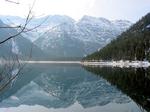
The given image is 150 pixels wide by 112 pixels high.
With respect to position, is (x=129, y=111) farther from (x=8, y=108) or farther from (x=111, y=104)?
(x=8, y=108)

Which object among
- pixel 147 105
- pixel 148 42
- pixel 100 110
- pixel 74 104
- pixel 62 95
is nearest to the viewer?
pixel 147 105

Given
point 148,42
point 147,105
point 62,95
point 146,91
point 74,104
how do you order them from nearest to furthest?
point 147,105 < point 74,104 < point 146,91 < point 62,95 < point 148,42

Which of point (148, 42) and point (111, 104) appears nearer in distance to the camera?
point (111, 104)

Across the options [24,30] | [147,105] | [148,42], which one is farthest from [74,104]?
[148,42]

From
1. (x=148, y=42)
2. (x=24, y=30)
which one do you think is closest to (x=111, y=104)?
(x=24, y=30)

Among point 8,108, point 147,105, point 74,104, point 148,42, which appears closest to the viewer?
point 147,105

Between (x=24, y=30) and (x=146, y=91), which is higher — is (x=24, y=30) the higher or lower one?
the higher one

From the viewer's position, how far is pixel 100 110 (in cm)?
4650

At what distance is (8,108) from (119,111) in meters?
15.1

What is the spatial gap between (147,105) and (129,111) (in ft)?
7.61

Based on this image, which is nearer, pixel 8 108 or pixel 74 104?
pixel 8 108

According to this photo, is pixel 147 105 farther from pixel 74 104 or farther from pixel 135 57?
pixel 135 57

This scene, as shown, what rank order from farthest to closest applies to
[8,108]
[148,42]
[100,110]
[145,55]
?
[148,42]
[145,55]
[8,108]
[100,110]

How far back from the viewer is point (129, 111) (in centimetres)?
4456
